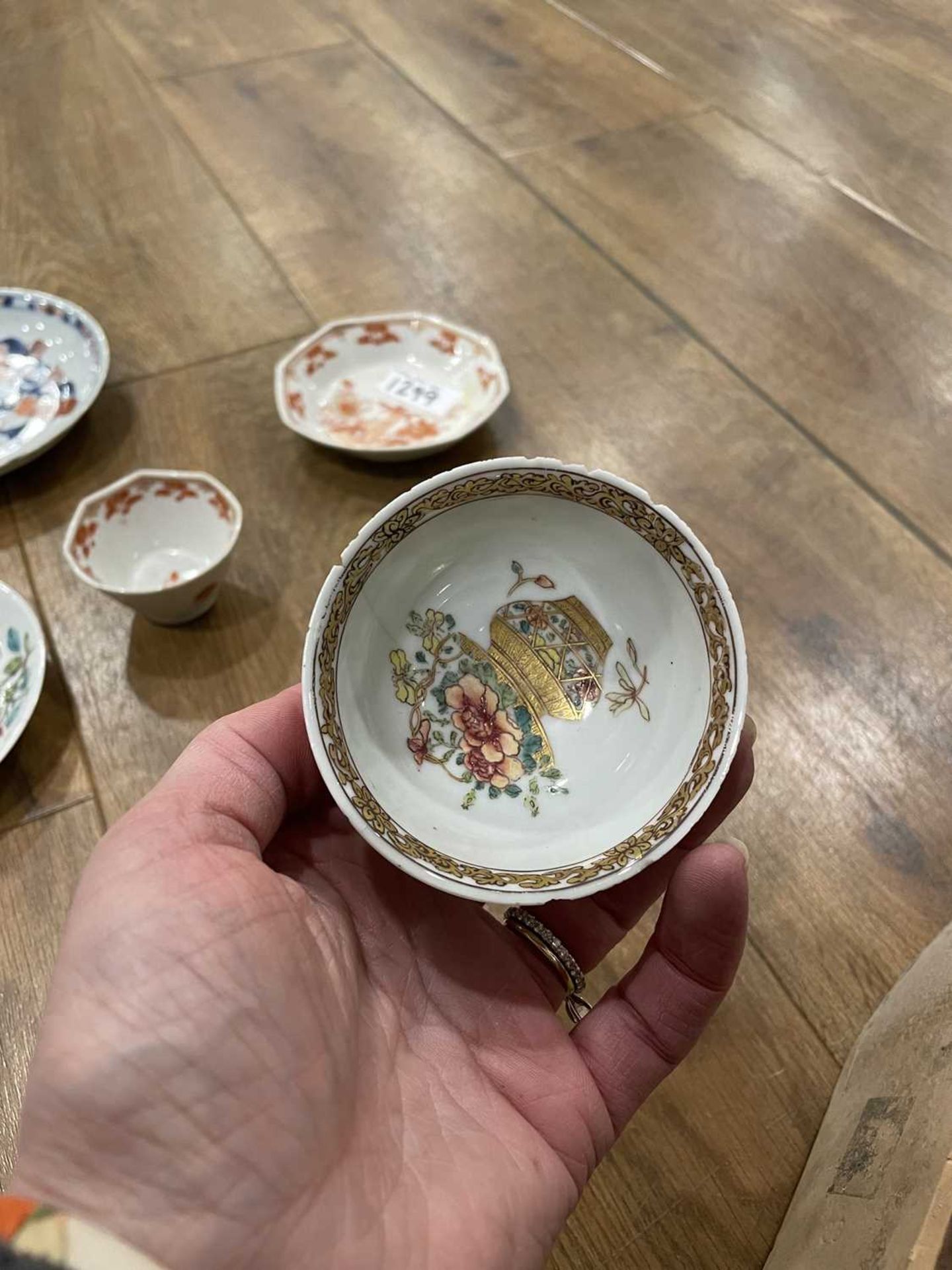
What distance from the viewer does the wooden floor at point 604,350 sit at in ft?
2.77

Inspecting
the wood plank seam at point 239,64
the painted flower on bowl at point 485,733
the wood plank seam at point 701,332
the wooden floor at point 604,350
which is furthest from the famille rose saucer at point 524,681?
the wood plank seam at point 239,64

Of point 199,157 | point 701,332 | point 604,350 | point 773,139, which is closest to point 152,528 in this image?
point 604,350

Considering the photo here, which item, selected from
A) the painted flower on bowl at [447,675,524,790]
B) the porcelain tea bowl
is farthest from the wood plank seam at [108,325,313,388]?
the painted flower on bowl at [447,675,524,790]

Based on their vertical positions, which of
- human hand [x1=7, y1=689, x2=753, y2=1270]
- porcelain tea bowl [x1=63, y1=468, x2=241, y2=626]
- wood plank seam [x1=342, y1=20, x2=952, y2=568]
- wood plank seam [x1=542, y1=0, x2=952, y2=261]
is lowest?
porcelain tea bowl [x1=63, y1=468, x2=241, y2=626]

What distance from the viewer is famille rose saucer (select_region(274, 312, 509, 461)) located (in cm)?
123

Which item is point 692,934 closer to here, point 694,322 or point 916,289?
point 694,322

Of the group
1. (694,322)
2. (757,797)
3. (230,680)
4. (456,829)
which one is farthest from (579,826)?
(694,322)

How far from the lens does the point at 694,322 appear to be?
1.39m

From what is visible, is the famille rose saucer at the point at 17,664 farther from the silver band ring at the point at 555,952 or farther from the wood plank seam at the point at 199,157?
the wood plank seam at the point at 199,157

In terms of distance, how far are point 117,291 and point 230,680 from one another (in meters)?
0.83

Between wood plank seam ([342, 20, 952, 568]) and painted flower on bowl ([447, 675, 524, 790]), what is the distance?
602mm

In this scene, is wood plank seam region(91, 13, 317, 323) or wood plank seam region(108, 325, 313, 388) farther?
wood plank seam region(91, 13, 317, 323)

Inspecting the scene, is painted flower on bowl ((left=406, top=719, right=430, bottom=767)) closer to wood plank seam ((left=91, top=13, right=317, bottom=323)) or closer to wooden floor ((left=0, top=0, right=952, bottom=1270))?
wooden floor ((left=0, top=0, right=952, bottom=1270))

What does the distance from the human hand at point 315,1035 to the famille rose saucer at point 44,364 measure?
0.74 m
